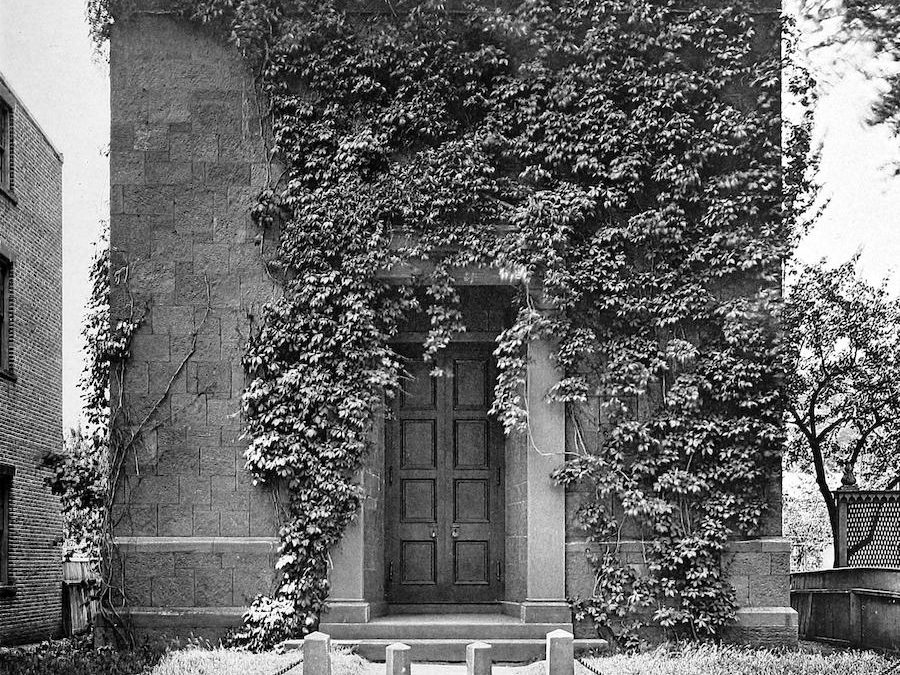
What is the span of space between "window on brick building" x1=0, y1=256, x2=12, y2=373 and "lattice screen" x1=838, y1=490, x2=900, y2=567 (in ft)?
44.0

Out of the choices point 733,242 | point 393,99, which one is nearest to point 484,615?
point 733,242

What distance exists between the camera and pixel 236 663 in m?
8.24

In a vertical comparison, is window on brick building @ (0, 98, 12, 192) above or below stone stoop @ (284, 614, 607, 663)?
above

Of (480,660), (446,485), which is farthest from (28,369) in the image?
(480,660)

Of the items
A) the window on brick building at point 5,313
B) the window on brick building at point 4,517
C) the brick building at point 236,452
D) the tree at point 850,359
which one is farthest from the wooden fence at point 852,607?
the window on brick building at point 5,313

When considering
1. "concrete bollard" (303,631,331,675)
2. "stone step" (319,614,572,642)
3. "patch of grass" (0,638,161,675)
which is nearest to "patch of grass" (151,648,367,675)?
"patch of grass" (0,638,161,675)

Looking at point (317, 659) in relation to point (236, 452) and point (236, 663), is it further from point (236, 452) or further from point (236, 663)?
point (236, 452)

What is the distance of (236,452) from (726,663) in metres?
5.09

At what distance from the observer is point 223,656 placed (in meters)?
8.54

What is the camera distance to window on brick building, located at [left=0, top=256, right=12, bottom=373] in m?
16.7

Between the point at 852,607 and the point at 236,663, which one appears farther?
the point at 852,607

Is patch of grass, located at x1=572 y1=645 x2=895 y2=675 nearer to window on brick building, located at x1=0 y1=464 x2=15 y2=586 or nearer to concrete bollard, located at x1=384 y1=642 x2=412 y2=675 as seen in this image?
concrete bollard, located at x1=384 y1=642 x2=412 y2=675

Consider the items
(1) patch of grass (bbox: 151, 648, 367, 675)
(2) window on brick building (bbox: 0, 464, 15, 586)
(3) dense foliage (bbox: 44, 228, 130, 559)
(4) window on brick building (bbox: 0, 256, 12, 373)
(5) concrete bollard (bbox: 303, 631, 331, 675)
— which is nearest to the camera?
(5) concrete bollard (bbox: 303, 631, 331, 675)

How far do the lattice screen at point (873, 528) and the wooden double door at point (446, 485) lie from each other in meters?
4.79
